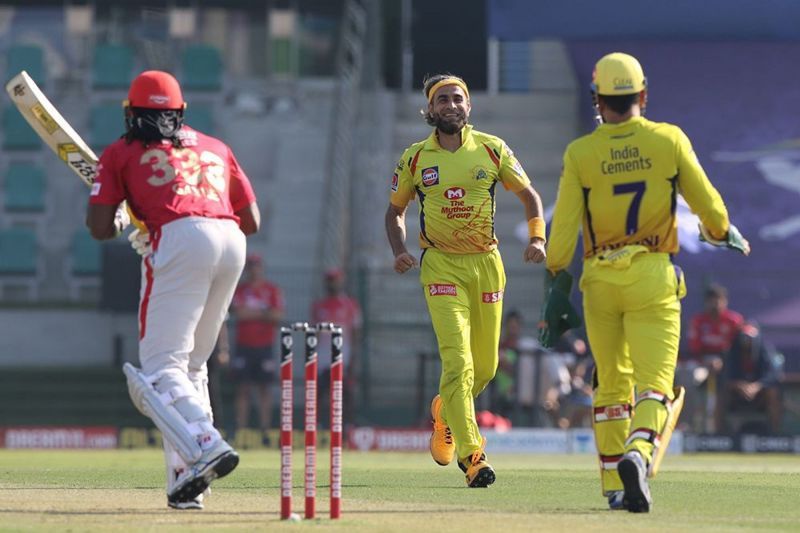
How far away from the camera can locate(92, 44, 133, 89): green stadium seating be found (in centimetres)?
2392

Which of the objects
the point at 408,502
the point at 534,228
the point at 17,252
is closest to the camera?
the point at 408,502

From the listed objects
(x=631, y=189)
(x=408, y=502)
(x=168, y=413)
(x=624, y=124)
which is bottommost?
(x=408, y=502)

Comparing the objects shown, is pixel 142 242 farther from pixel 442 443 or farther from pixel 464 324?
pixel 442 443

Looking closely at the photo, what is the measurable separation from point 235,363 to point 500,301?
951 centimetres

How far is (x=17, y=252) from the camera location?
22906 mm

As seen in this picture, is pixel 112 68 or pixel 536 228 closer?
pixel 536 228

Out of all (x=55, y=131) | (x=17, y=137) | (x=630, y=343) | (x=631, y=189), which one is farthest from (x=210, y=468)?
(x=17, y=137)

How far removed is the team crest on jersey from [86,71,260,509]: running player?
214 cm

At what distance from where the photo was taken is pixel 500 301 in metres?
10.0

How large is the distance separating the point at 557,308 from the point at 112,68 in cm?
1666

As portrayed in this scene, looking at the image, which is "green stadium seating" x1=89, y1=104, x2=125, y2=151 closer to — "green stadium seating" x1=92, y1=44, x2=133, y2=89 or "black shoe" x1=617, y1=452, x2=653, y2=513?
"green stadium seating" x1=92, y1=44, x2=133, y2=89

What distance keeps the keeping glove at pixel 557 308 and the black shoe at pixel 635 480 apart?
878 millimetres

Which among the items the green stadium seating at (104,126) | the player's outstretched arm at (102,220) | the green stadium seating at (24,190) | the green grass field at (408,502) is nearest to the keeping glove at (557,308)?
the green grass field at (408,502)

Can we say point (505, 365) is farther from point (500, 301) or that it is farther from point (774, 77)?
point (500, 301)
